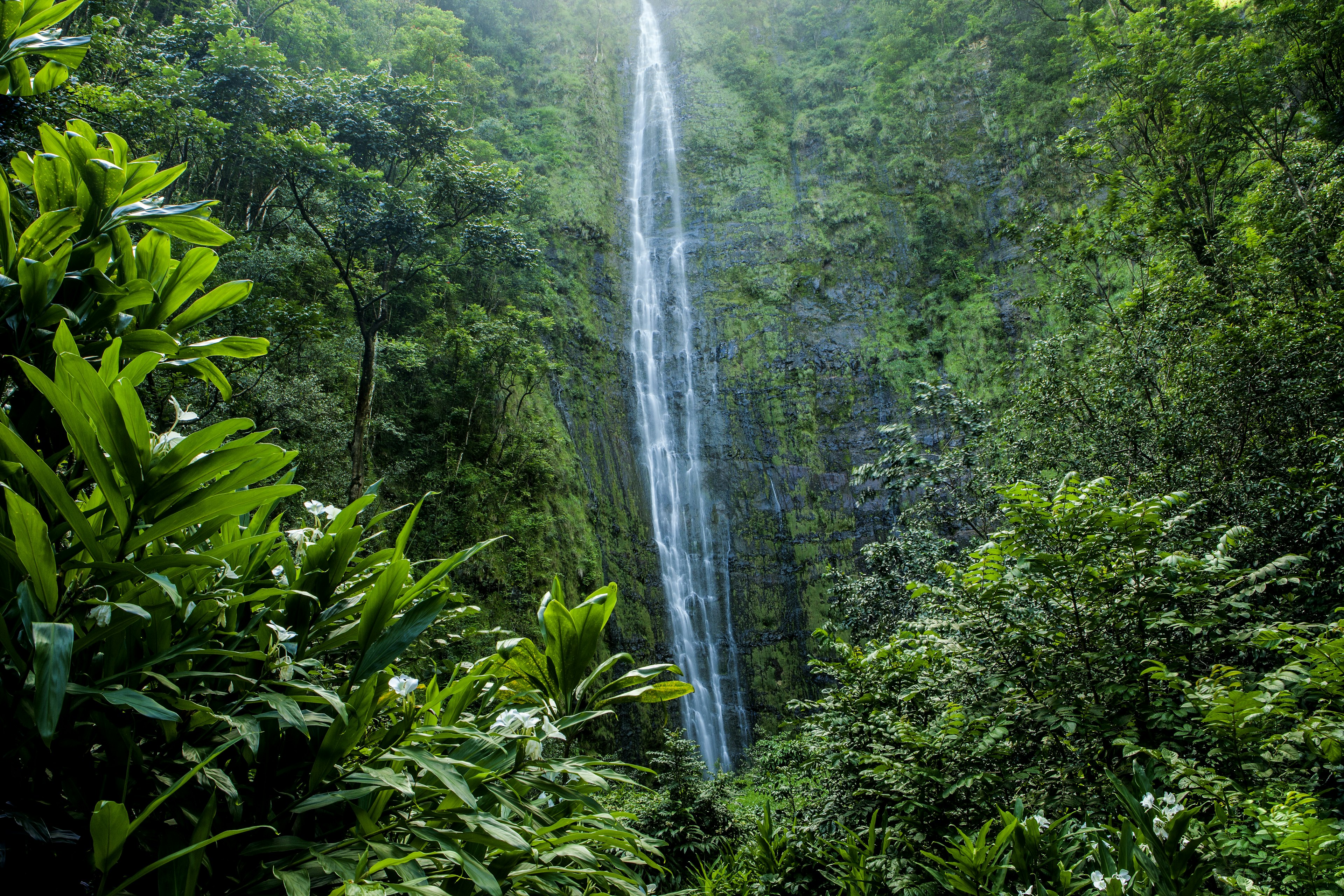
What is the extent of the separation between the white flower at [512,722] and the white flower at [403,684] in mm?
188

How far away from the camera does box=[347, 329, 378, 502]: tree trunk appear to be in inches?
286

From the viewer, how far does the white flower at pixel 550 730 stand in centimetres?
121

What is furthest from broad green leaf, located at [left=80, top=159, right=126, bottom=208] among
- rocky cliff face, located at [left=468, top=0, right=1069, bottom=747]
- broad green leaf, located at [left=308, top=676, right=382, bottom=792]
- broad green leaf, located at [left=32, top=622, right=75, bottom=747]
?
rocky cliff face, located at [left=468, top=0, right=1069, bottom=747]

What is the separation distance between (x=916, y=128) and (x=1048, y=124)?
152 inches

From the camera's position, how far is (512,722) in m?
1.25

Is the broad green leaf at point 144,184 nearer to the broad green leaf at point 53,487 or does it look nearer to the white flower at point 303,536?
the broad green leaf at point 53,487

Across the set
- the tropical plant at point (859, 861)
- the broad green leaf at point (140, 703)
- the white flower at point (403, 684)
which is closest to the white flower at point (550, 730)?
the white flower at point (403, 684)

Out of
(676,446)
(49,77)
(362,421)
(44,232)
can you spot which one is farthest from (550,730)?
(676,446)

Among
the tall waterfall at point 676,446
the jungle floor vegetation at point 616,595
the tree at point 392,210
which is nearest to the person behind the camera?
the jungle floor vegetation at point 616,595

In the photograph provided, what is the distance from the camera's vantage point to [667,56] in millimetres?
23453

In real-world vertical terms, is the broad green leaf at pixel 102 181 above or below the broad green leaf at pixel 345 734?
above

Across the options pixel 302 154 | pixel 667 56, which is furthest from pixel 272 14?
pixel 667 56

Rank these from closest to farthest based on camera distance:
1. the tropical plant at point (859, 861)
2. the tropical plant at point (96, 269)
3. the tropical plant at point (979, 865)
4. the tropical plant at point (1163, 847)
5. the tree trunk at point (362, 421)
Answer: the tropical plant at point (96, 269) < the tropical plant at point (1163, 847) < the tropical plant at point (979, 865) < the tropical plant at point (859, 861) < the tree trunk at point (362, 421)

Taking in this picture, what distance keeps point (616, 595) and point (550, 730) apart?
781 millimetres
